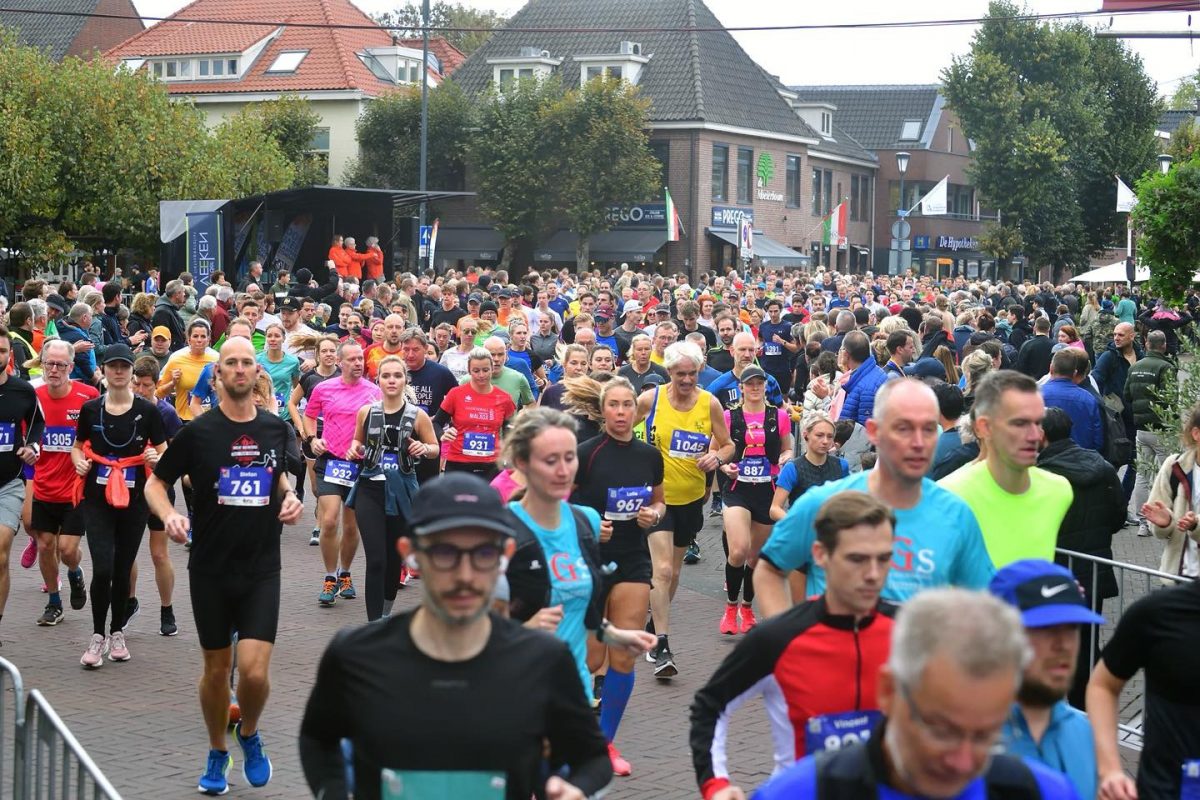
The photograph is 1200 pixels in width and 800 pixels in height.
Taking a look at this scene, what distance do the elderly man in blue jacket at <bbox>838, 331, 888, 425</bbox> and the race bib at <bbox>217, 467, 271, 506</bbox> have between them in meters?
5.48

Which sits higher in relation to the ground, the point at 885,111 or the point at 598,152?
the point at 885,111

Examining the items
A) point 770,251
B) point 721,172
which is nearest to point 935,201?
point 770,251

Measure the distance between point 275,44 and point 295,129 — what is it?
25.1 ft

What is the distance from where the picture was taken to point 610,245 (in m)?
55.3

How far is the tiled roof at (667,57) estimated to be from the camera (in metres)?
56.2

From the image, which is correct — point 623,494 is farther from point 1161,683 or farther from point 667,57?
point 667,57

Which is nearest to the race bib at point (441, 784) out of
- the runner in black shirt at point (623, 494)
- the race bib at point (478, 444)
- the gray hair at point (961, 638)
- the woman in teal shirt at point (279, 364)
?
the gray hair at point (961, 638)

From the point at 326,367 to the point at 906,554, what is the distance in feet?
31.3

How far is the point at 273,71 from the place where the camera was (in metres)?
62.5

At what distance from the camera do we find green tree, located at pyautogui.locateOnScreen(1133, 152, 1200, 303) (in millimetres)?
13164

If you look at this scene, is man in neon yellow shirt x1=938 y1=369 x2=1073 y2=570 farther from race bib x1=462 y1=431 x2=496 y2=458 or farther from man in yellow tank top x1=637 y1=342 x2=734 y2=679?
race bib x1=462 y1=431 x2=496 y2=458

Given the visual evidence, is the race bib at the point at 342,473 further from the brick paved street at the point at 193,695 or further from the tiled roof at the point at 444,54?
the tiled roof at the point at 444,54

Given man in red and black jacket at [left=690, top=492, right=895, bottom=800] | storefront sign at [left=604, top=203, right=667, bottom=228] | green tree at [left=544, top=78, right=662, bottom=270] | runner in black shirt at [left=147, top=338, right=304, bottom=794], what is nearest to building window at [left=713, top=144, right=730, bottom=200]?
storefront sign at [left=604, top=203, right=667, bottom=228]

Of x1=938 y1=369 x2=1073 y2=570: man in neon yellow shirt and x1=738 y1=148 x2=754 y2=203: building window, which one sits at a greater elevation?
x1=738 y1=148 x2=754 y2=203: building window
